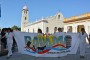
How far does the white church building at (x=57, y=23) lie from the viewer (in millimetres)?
46456

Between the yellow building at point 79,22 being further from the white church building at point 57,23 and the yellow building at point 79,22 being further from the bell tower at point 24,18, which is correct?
the bell tower at point 24,18

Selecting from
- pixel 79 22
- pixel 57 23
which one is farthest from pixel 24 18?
pixel 79 22

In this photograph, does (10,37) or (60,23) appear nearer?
(10,37)

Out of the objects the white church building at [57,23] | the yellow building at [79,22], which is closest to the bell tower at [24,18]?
the white church building at [57,23]

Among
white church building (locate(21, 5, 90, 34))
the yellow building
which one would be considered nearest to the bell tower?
white church building (locate(21, 5, 90, 34))

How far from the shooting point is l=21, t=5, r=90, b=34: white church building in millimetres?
46456

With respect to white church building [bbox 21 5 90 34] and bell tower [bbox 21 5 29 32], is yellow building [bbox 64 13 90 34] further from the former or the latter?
bell tower [bbox 21 5 29 32]

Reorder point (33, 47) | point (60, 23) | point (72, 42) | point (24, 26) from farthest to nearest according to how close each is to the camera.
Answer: point (24, 26) → point (60, 23) → point (72, 42) → point (33, 47)

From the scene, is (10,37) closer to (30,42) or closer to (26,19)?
(30,42)

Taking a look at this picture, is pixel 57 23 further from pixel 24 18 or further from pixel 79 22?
pixel 24 18

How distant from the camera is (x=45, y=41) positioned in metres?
12.5

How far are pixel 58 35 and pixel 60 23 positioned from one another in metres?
55.0

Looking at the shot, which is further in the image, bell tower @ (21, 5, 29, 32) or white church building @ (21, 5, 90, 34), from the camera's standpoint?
bell tower @ (21, 5, 29, 32)

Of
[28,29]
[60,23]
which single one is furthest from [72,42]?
[28,29]
